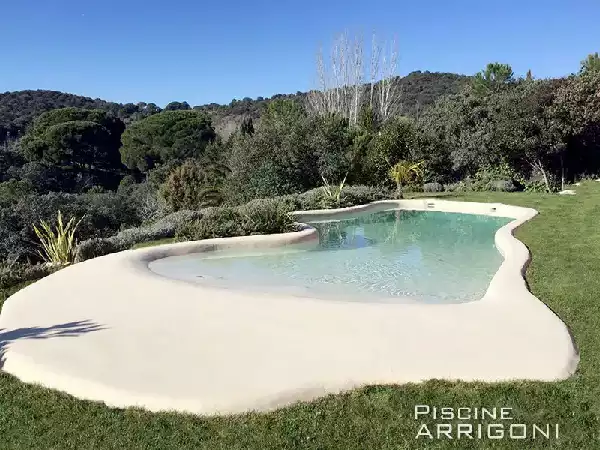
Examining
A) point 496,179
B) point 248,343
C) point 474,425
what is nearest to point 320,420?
point 474,425

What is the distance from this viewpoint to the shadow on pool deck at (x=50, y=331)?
172 inches

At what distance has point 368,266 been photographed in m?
7.80

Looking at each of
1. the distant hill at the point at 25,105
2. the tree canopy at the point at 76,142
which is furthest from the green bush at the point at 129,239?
the distant hill at the point at 25,105

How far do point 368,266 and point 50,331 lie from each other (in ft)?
15.4

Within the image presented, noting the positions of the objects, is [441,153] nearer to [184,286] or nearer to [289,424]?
[184,286]

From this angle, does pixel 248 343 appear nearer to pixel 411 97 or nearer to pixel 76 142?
pixel 76 142

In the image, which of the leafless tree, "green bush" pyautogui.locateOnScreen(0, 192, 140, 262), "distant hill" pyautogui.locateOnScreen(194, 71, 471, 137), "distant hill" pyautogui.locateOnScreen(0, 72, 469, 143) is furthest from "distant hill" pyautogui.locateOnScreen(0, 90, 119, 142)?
"green bush" pyautogui.locateOnScreen(0, 192, 140, 262)

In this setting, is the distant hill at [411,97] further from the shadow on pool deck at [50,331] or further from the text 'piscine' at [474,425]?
the text 'piscine' at [474,425]

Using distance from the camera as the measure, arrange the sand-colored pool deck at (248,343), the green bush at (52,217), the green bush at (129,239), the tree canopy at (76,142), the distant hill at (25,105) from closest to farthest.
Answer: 1. the sand-colored pool deck at (248,343)
2. the green bush at (129,239)
3. the green bush at (52,217)
4. the tree canopy at (76,142)
5. the distant hill at (25,105)

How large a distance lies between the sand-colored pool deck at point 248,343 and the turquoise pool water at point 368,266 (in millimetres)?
857

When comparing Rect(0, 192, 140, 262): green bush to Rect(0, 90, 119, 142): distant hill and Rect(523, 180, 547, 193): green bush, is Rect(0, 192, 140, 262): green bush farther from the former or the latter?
Rect(0, 90, 119, 142): distant hill

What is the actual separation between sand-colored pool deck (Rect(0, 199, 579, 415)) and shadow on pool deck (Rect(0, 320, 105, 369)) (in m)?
0.02

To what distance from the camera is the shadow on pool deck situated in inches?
172

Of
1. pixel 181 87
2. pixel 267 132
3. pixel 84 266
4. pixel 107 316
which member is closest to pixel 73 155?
pixel 181 87
